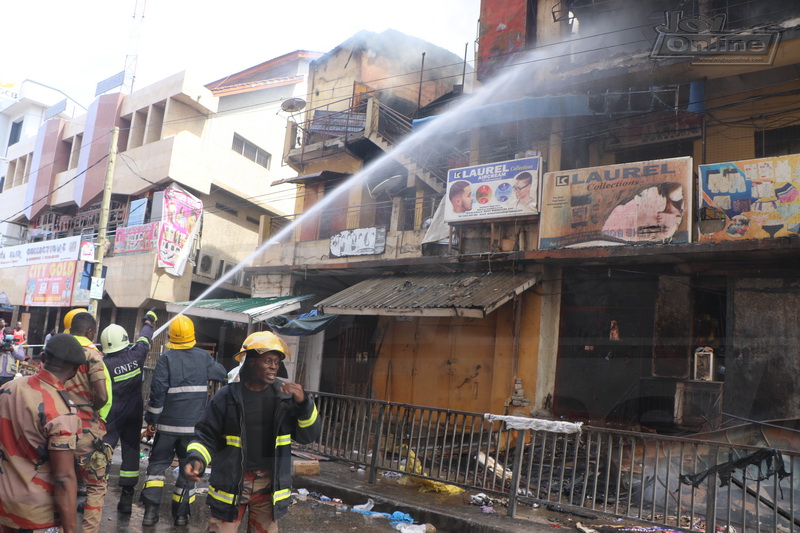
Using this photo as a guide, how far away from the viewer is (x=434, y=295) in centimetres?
1093

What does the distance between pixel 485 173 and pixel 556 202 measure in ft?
5.52

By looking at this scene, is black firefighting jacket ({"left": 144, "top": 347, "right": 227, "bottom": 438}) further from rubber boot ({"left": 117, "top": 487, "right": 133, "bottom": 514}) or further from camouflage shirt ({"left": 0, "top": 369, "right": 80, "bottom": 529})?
camouflage shirt ({"left": 0, "top": 369, "right": 80, "bottom": 529})

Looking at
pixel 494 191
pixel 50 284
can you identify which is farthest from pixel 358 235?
pixel 50 284

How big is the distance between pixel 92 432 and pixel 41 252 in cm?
2234

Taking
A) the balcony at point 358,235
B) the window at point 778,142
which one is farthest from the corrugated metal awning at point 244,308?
the window at point 778,142

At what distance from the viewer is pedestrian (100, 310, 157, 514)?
204 inches

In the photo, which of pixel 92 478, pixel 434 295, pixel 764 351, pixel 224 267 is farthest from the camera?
pixel 224 267

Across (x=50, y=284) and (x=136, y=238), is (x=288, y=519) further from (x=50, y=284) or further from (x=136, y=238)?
(x=50, y=284)

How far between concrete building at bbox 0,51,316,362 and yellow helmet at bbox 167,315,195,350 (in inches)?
450

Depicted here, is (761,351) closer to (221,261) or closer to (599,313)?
(599,313)

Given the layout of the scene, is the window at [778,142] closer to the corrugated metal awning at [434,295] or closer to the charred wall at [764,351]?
the charred wall at [764,351]

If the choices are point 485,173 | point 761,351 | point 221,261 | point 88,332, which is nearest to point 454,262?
point 485,173

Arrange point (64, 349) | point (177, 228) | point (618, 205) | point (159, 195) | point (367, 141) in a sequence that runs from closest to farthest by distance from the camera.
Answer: point (64, 349) < point (618, 205) < point (367, 141) < point (177, 228) < point (159, 195)

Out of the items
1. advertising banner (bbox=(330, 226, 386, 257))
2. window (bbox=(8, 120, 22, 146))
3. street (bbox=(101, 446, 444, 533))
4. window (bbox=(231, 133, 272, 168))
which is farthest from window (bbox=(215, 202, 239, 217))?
window (bbox=(8, 120, 22, 146))
